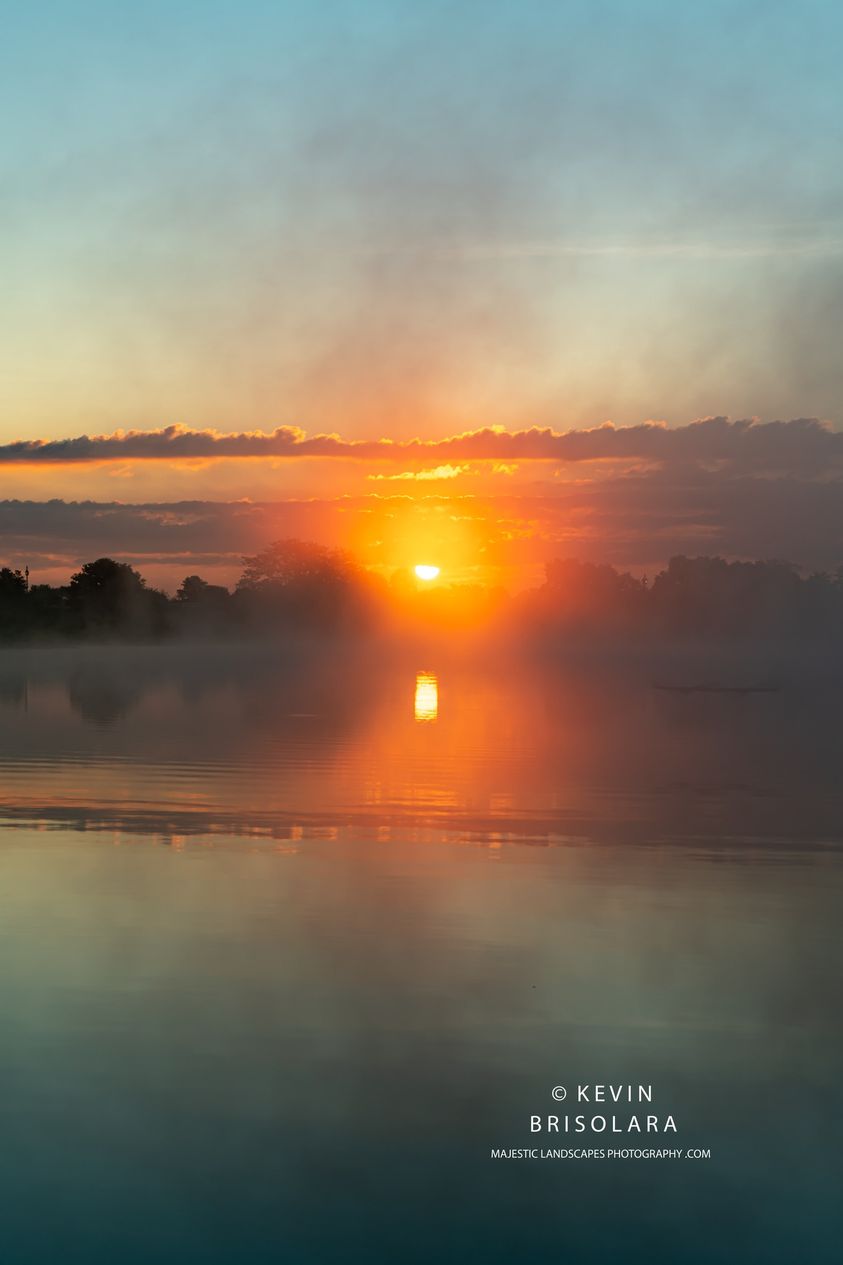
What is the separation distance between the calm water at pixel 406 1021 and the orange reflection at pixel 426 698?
1184 inches

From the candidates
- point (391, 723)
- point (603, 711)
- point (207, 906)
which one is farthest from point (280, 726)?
point (207, 906)

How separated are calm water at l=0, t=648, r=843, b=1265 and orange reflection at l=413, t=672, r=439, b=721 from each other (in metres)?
30.1

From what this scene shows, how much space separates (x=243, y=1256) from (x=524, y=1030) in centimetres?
468

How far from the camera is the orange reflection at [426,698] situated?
62156 mm

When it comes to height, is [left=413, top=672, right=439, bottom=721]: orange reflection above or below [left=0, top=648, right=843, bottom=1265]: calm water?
below

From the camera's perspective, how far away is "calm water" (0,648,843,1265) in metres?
10.6

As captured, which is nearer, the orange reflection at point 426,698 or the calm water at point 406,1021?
the calm water at point 406,1021

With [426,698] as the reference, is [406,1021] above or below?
above

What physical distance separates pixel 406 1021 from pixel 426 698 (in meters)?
63.0

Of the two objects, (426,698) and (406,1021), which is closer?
(406,1021)

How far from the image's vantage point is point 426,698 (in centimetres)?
7738

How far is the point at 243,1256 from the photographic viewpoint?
10031 mm

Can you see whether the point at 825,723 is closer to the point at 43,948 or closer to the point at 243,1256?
the point at 43,948

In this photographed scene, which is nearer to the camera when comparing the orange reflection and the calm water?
the calm water
